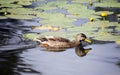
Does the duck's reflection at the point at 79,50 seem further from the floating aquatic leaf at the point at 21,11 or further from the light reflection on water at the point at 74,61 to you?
the floating aquatic leaf at the point at 21,11

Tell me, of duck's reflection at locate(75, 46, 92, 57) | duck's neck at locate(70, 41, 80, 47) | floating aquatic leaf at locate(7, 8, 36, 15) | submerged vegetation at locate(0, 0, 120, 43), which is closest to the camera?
duck's reflection at locate(75, 46, 92, 57)

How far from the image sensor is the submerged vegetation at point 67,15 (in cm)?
872

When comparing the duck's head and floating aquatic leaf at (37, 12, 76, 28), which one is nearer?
the duck's head

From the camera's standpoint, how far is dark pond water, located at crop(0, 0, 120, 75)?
662 cm

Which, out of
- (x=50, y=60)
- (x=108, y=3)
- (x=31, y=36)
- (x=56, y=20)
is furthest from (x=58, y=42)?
(x=108, y=3)

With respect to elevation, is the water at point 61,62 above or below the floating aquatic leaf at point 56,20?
below

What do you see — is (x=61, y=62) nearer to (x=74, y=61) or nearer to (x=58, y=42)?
(x=74, y=61)

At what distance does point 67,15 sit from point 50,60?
10.8 feet

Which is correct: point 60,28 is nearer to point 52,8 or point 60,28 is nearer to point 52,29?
point 52,29

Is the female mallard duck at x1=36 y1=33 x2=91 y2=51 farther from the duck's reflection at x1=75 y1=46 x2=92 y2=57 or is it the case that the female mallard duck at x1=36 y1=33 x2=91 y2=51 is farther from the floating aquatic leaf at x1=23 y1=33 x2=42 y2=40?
the floating aquatic leaf at x1=23 y1=33 x2=42 y2=40

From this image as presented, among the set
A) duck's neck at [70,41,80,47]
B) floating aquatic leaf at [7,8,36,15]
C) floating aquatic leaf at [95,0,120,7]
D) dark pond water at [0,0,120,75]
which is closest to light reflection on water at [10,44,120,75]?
dark pond water at [0,0,120,75]

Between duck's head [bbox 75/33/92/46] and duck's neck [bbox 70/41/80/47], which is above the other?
duck's head [bbox 75/33/92/46]

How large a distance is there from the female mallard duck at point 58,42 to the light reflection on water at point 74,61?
20 cm

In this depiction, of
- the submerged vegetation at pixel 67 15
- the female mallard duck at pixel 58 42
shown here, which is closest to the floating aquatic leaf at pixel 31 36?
the submerged vegetation at pixel 67 15
